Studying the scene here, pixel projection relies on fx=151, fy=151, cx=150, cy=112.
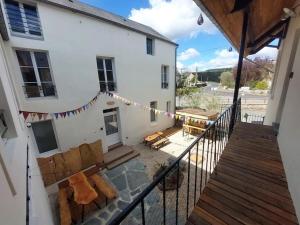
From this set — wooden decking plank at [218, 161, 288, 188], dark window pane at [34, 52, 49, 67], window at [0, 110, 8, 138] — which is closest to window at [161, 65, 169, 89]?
dark window pane at [34, 52, 49, 67]

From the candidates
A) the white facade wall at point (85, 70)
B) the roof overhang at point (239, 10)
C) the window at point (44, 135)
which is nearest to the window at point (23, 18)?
the white facade wall at point (85, 70)

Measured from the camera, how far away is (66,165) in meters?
5.27

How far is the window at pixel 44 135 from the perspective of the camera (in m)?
5.21

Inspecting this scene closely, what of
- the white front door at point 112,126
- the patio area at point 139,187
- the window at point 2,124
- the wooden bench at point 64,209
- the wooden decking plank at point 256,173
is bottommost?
the patio area at point 139,187

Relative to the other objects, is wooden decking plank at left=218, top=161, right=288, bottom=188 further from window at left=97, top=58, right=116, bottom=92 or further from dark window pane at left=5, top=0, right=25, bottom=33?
dark window pane at left=5, top=0, right=25, bottom=33

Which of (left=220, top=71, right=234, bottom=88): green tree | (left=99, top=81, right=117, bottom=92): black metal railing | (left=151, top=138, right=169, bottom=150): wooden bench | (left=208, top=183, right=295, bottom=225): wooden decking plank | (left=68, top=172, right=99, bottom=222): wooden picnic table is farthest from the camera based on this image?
(left=220, top=71, right=234, bottom=88): green tree

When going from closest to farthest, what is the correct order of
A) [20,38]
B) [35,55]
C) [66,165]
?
[20,38]
[35,55]
[66,165]

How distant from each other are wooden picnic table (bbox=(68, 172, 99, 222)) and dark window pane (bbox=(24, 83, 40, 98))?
2997 millimetres

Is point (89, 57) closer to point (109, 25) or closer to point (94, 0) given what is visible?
point (109, 25)

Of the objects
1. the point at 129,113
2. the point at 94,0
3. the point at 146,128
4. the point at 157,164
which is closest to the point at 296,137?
the point at 157,164

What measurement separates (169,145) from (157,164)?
2081 millimetres

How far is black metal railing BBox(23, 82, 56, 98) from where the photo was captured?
15.8 feet

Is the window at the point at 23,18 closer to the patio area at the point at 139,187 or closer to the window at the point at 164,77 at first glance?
the patio area at the point at 139,187

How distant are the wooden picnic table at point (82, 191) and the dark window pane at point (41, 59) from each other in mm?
3871
